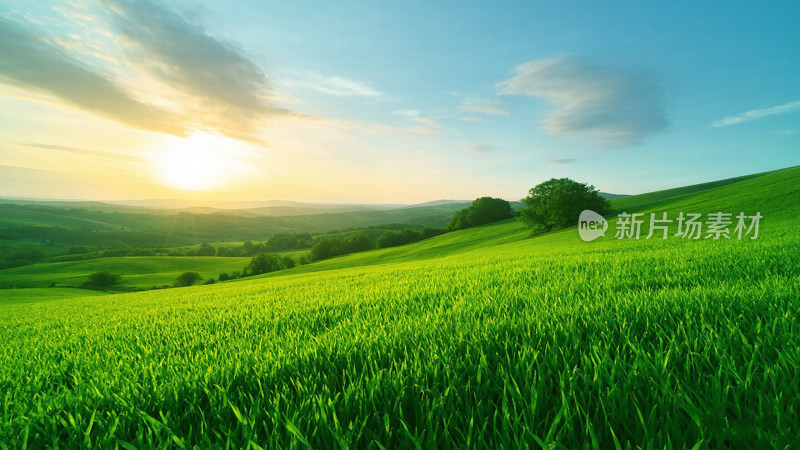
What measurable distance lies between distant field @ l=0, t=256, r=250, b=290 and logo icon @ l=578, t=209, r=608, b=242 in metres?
79.0

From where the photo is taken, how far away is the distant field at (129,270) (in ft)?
224

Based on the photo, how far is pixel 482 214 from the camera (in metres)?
84.1

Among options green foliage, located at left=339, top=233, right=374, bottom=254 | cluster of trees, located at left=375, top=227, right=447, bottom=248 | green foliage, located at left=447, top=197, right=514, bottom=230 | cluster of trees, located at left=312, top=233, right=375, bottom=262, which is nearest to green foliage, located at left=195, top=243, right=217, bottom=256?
cluster of trees, located at left=312, top=233, right=375, bottom=262

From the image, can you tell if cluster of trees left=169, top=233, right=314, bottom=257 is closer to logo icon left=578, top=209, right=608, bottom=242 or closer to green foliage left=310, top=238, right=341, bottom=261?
green foliage left=310, top=238, right=341, bottom=261

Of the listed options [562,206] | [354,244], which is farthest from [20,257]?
[562,206]

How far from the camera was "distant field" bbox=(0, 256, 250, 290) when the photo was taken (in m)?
68.3

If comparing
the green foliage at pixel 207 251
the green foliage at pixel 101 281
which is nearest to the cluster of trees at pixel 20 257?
the green foliage at pixel 207 251

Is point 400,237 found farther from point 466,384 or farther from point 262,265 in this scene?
point 466,384

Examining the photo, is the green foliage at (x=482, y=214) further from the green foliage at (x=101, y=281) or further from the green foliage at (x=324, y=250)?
the green foliage at (x=101, y=281)

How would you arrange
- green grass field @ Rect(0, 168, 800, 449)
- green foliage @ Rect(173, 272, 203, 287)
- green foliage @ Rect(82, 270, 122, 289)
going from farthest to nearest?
1. green foliage @ Rect(173, 272, 203, 287)
2. green foliage @ Rect(82, 270, 122, 289)
3. green grass field @ Rect(0, 168, 800, 449)

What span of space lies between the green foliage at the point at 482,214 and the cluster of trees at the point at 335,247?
27.5 meters

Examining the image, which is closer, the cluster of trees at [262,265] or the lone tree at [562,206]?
the lone tree at [562,206]

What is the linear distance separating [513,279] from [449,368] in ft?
12.9

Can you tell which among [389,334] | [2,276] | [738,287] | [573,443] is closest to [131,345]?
[389,334]
